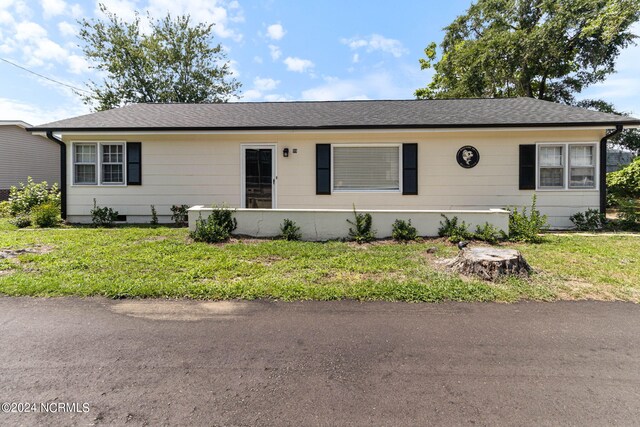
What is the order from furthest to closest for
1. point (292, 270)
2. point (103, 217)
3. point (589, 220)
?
1. point (103, 217)
2. point (589, 220)
3. point (292, 270)

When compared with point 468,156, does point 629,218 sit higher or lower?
lower

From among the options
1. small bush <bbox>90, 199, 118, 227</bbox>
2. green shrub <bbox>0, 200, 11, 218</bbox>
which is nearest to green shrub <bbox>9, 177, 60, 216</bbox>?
green shrub <bbox>0, 200, 11, 218</bbox>

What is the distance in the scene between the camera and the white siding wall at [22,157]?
16.9m

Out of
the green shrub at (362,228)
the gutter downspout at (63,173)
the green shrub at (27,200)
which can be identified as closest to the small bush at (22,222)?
the gutter downspout at (63,173)

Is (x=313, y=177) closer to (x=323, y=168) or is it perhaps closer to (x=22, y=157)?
(x=323, y=168)

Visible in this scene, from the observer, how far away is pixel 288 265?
204 inches

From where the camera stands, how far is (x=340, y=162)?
9.16m

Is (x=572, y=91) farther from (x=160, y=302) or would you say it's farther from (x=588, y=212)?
(x=160, y=302)

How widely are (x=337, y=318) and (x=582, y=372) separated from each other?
2093 mm

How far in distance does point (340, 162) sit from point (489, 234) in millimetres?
4400

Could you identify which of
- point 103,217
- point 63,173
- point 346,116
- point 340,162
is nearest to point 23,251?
point 103,217

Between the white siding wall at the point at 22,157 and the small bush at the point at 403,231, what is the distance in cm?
1949

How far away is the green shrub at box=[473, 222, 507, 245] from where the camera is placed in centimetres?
673

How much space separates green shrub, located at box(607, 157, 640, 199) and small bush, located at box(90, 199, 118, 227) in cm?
1798
